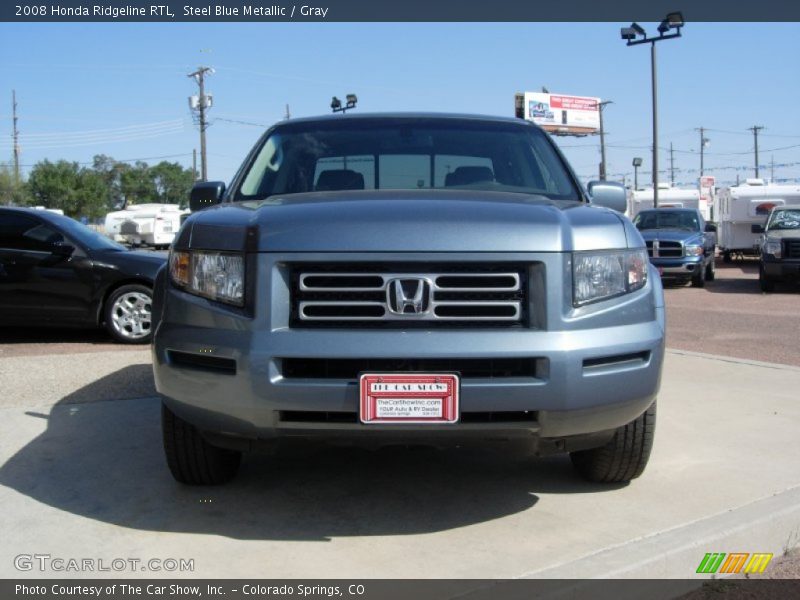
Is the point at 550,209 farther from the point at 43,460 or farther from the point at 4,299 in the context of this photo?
the point at 4,299

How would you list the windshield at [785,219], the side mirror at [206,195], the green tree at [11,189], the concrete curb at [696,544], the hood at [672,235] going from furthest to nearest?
the green tree at [11,189]
the hood at [672,235]
the windshield at [785,219]
the side mirror at [206,195]
the concrete curb at [696,544]

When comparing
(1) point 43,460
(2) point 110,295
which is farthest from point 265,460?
(2) point 110,295

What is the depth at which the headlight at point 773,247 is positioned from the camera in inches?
687

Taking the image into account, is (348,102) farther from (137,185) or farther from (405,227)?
(137,185)

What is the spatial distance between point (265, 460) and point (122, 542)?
1286 mm

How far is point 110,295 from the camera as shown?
959cm

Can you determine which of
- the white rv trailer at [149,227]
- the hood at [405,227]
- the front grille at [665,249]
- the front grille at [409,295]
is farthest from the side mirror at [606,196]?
the white rv trailer at [149,227]

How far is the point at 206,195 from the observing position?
196 inches

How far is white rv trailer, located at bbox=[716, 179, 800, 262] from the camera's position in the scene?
25.2 meters

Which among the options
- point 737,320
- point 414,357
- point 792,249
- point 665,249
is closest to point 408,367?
point 414,357

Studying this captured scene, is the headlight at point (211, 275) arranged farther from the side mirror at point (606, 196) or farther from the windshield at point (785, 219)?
the windshield at point (785, 219)

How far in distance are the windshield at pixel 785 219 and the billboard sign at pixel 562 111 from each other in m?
51.7

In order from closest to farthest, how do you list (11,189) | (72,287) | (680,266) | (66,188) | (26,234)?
(72,287)
(26,234)
(680,266)
(11,189)
(66,188)

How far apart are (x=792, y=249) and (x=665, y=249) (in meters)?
2.86
